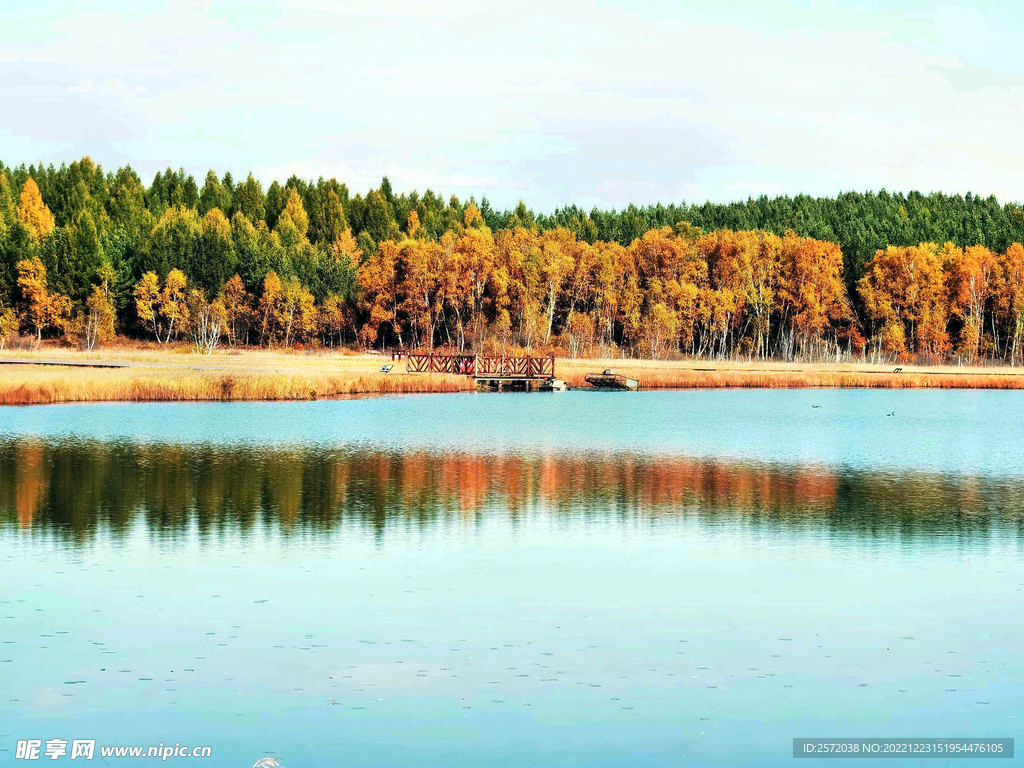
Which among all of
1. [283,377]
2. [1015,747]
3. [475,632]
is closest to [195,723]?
[475,632]

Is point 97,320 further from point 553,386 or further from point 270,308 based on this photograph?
point 553,386

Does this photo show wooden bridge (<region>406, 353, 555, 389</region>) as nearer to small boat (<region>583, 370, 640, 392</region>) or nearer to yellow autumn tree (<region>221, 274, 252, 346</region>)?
small boat (<region>583, 370, 640, 392</region>)

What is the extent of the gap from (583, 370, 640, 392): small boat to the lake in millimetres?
42906

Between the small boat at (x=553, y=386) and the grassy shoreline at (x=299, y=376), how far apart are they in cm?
517

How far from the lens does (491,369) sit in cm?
9012

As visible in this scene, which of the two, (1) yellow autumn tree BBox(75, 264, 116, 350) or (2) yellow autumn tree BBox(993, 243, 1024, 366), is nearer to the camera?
(1) yellow autumn tree BBox(75, 264, 116, 350)

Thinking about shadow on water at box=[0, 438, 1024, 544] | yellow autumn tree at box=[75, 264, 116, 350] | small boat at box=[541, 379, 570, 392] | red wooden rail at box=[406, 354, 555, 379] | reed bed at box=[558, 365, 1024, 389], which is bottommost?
shadow on water at box=[0, 438, 1024, 544]

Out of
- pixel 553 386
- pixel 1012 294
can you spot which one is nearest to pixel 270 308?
pixel 553 386

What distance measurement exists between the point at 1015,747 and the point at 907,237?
168m

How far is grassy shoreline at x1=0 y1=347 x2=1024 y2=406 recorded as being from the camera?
5925 centimetres

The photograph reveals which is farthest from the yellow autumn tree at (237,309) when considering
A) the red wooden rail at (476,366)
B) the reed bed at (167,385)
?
the reed bed at (167,385)

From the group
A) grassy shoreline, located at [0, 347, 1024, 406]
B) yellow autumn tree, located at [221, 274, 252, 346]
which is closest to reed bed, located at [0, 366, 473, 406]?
grassy shoreline, located at [0, 347, 1024, 406]

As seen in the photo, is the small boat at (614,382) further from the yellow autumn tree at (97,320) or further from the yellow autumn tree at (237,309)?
the yellow autumn tree at (97,320)

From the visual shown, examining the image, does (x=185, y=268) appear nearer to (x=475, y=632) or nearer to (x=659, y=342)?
(x=659, y=342)
